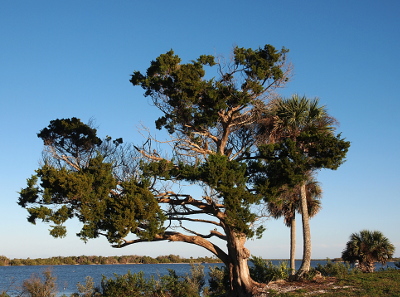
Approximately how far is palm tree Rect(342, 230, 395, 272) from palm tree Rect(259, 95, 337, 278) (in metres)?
10.8

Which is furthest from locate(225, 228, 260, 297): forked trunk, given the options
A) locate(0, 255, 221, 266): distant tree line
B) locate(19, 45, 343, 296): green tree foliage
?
locate(0, 255, 221, 266): distant tree line

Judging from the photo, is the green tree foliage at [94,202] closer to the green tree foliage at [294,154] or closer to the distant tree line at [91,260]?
the green tree foliage at [294,154]

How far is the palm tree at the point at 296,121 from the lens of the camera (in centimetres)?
2456

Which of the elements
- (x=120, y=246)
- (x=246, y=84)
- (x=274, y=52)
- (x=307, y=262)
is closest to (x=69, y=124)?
(x=120, y=246)

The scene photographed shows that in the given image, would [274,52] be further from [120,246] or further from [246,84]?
[120,246]

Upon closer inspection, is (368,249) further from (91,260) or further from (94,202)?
(91,260)

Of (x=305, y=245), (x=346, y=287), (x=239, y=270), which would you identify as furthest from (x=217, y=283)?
(x=346, y=287)

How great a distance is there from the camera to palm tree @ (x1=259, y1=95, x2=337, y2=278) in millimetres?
24562

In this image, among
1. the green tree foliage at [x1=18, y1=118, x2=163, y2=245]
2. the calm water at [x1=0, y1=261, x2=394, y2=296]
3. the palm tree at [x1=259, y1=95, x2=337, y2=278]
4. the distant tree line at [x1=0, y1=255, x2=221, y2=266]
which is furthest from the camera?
the distant tree line at [x1=0, y1=255, x2=221, y2=266]

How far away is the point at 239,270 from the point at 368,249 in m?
14.4

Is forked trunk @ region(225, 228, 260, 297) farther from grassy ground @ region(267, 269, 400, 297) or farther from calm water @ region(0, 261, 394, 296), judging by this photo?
calm water @ region(0, 261, 394, 296)

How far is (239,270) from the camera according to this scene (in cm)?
2252

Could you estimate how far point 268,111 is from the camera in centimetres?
2469

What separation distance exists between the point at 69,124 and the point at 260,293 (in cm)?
1174
